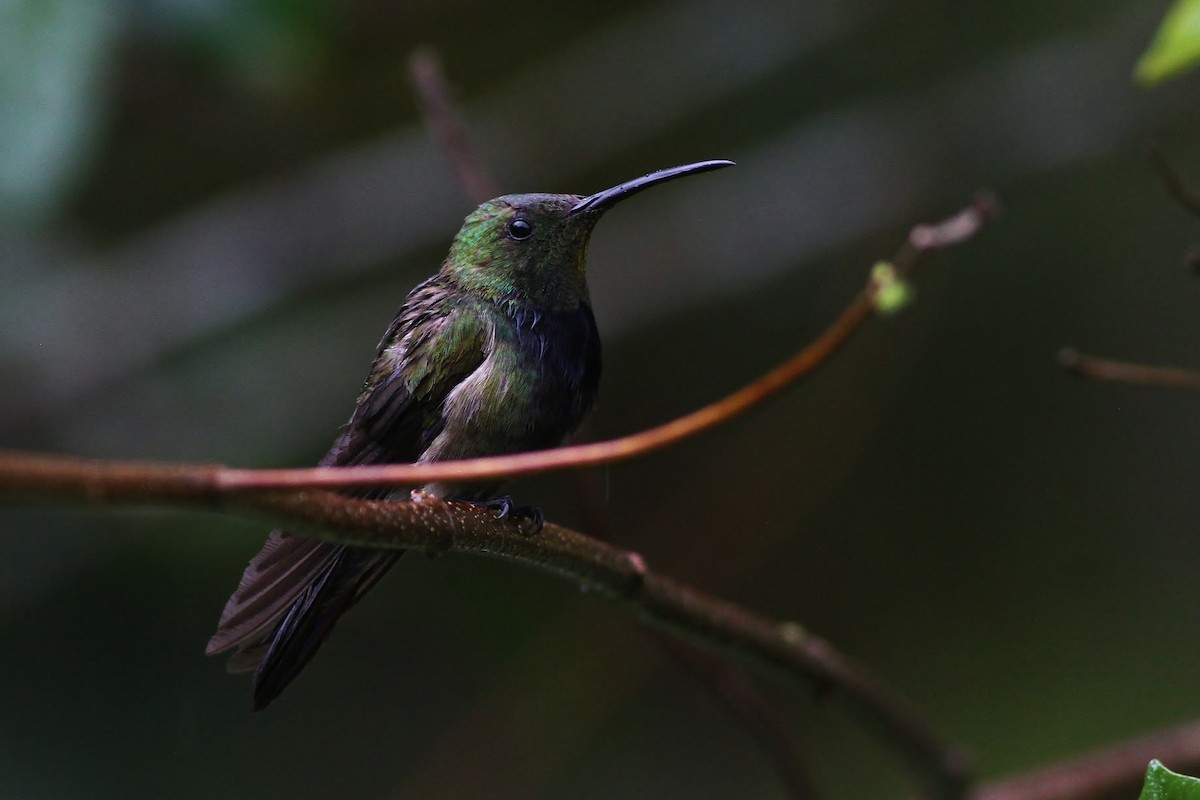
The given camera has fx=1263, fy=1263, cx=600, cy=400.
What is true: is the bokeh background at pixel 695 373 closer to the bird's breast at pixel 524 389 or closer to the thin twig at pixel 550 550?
the thin twig at pixel 550 550

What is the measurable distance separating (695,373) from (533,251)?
94.3 inches

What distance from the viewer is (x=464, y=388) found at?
87.6 inches

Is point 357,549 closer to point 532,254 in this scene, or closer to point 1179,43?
point 532,254

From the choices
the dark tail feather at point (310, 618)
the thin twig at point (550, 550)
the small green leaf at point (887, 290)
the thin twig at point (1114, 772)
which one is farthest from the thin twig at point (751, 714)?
the small green leaf at point (887, 290)

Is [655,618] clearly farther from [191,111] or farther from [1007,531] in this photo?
[191,111]

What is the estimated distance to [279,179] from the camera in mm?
4863

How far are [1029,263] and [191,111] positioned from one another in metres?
3.34

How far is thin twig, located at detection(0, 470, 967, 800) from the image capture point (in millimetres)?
824

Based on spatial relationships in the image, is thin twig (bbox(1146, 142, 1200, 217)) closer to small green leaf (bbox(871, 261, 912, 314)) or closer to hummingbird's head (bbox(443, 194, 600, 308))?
small green leaf (bbox(871, 261, 912, 314))

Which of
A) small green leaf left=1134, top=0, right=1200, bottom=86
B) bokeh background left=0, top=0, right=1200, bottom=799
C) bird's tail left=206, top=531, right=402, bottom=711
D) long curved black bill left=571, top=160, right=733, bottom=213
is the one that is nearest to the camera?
small green leaf left=1134, top=0, right=1200, bottom=86

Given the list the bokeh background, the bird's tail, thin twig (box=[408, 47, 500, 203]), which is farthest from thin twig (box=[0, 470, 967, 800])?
the bokeh background

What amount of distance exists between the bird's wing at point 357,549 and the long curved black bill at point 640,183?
32 centimetres

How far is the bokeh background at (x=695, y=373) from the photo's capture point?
4.24m

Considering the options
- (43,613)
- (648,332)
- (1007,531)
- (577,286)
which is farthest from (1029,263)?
(43,613)
